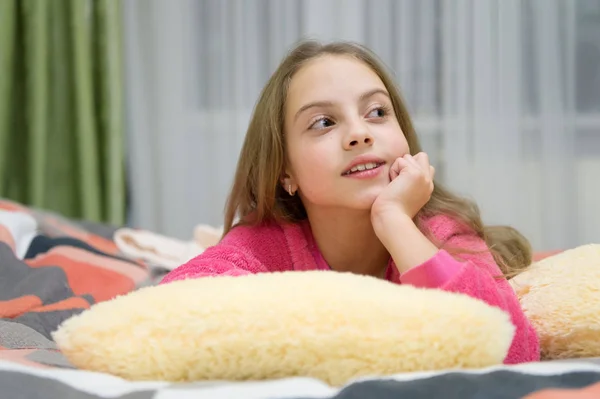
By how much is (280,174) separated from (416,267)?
0.44m

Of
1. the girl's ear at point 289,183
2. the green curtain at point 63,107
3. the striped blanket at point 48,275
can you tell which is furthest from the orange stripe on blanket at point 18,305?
the green curtain at point 63,107

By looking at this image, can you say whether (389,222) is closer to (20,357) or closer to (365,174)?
(365,174)

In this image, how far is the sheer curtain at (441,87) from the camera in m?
2.43

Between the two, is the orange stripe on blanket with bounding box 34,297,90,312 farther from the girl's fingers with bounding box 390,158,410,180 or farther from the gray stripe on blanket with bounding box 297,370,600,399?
the gray stripe on blanket with bounding box 297,370,600,399

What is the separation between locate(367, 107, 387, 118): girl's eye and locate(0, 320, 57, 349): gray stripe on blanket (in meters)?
0.66

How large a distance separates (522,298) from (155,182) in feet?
6.22

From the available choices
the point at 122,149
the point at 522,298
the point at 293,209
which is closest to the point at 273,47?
the point at 122,149

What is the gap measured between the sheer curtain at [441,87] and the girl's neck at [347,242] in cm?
110

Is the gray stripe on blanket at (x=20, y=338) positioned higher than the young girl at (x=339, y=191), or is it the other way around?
the young girl at (x=339, y=191)

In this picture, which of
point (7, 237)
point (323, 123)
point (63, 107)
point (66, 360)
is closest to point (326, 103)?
point (323, 123)

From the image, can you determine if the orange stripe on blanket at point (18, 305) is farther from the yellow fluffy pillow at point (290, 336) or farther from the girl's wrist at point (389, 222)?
the girl's wrist at point (389, 222)

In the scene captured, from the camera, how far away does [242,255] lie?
4.06 ft

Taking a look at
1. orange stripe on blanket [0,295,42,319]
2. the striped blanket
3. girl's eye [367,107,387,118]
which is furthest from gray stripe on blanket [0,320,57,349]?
girl's eye [367,107,387,118]

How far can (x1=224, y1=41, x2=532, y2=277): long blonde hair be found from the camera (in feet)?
4.29
